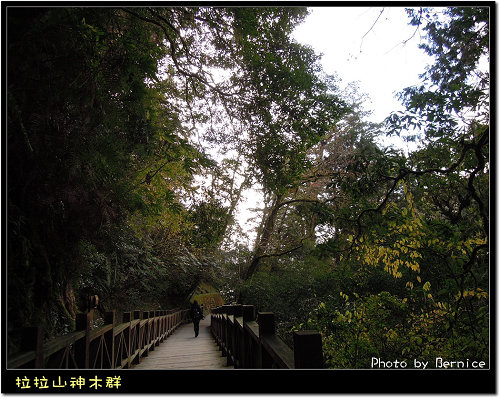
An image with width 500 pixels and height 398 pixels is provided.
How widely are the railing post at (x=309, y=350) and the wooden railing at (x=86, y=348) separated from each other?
5.69 ft

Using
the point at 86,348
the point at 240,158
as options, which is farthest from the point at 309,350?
the point at 240,158

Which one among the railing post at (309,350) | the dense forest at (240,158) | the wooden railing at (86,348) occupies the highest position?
the dense forest at (240,158)

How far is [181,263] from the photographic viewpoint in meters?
13.1

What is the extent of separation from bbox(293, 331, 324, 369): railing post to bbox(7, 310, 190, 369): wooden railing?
1.73 meters

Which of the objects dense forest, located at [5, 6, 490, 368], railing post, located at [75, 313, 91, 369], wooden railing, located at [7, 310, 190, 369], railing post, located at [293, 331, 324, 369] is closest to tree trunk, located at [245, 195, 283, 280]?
dense forest, located at [5, 6, 490, 368]

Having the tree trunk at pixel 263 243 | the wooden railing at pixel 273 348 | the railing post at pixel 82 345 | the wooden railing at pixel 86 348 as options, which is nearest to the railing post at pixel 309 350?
the wooden railing at pixel 273 348

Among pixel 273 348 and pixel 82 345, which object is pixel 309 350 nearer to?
pixel 273 348

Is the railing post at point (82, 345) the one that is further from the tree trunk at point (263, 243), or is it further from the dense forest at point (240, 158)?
the tree trunk at point (263, 243)

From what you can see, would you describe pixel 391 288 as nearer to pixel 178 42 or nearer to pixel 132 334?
pixel 132 334

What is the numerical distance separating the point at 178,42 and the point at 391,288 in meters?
8.97

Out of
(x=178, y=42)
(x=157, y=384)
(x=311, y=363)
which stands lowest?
(x=157, y=384)

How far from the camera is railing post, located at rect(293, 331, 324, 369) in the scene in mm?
1533

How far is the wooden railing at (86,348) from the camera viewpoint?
215 centimetres

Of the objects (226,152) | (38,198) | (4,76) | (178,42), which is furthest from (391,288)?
(4,76)
